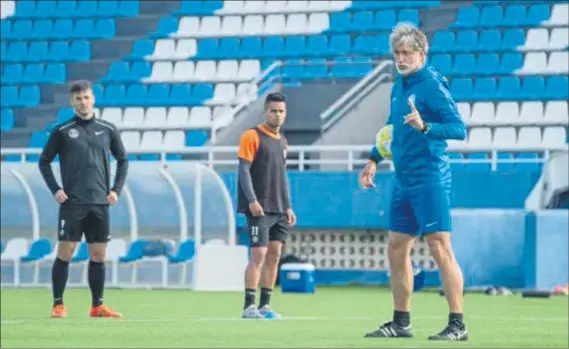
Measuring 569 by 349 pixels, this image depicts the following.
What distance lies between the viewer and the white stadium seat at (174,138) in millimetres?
29250

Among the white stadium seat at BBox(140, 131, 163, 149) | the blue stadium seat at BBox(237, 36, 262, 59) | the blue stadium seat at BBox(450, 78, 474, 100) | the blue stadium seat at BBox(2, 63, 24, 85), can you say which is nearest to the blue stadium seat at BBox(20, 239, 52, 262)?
the white stadium seat at BBox(140, 131, 163, 149)

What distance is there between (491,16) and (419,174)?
2128cm

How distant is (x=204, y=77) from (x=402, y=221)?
22.2 metres

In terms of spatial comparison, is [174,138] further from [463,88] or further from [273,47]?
[463,88]

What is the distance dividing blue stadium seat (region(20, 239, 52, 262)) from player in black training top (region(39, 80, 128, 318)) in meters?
9.22

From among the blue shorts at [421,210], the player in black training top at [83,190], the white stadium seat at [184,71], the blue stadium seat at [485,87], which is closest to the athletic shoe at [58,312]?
the player in black training top at [83,190]

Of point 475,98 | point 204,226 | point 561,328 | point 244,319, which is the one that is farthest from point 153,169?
point 561,328

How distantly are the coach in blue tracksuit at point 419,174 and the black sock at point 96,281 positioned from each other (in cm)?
414

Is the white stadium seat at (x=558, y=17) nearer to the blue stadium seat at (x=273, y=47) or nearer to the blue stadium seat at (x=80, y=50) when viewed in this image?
the blue stadium seat at (x=273, y=47)

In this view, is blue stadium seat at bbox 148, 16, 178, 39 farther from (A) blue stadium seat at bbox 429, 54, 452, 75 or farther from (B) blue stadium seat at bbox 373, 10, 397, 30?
(A) blue stadium seat at bbox 429, 54, 452, 75

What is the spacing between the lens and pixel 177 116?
30266mm

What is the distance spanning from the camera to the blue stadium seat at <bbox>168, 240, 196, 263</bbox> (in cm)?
2183

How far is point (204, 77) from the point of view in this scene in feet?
102

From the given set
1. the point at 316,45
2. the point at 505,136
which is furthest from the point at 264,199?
the point at 316,45
